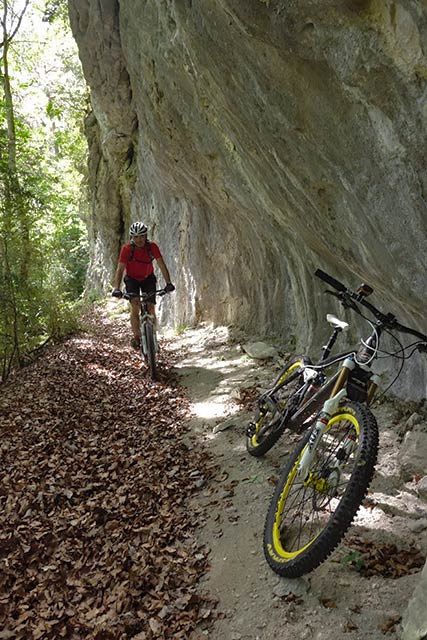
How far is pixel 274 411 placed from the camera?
4.66 metres

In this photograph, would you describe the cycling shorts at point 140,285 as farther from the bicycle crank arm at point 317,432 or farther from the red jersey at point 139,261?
the bicycle crank arm at point 317,432

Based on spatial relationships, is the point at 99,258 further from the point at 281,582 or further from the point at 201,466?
the point at 281,582

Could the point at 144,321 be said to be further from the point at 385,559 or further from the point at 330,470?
the point at 385,559

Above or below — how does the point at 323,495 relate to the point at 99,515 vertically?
above

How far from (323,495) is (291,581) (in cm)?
56

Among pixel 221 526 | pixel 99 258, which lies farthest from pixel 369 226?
pixel 99 258

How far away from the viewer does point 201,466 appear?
506 cm

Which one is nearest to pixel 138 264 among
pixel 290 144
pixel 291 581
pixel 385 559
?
pixel 290 144

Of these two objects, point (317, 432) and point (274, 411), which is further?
point (274, 411)

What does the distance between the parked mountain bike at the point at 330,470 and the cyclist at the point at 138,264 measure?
5.15 m

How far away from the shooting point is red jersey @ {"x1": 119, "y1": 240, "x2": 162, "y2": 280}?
27.3 feet

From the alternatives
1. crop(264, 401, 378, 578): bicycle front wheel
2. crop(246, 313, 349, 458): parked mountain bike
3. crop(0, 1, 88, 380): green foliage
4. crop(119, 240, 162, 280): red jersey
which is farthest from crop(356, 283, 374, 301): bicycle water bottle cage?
crop(0, 1, 88, 380): green foliage

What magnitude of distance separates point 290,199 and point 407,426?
2826 millimetres

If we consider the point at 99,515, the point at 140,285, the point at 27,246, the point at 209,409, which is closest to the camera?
the point at 99,515
